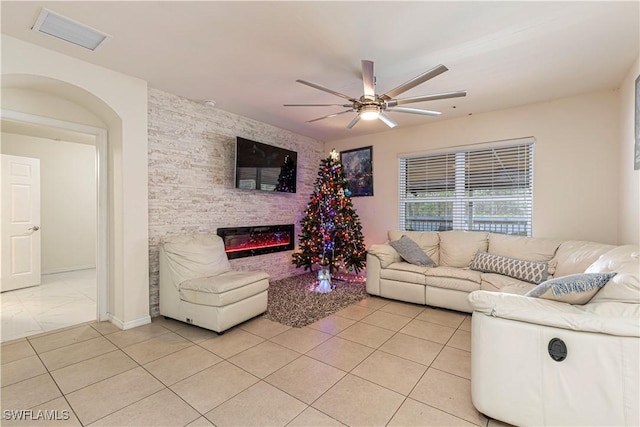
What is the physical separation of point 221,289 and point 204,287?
0.69 ft

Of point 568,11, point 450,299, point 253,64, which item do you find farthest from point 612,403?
point 253,64

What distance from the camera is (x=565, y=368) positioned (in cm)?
149

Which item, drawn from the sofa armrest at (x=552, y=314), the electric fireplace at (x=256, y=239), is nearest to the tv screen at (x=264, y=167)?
the electric fireplace at (x=256, y=239)

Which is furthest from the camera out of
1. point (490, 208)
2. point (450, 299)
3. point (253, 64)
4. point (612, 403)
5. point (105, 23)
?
point (490, 208)

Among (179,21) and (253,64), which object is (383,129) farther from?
(179,21)

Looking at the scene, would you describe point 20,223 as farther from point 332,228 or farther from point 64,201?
point 332,228

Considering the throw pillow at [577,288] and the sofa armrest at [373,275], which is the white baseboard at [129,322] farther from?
the throw pillow at [577,288]

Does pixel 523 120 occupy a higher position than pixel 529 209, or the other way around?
pixel 523 120

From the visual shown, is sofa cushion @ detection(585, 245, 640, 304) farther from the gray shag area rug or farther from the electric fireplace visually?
the electric fireplace

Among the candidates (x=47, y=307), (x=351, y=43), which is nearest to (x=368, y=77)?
(x=351, y=43)

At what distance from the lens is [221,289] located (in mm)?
2842

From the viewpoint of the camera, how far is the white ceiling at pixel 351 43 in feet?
6.71

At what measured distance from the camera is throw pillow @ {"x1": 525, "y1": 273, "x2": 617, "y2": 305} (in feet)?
5.30

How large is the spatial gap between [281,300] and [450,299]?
7.16ft
